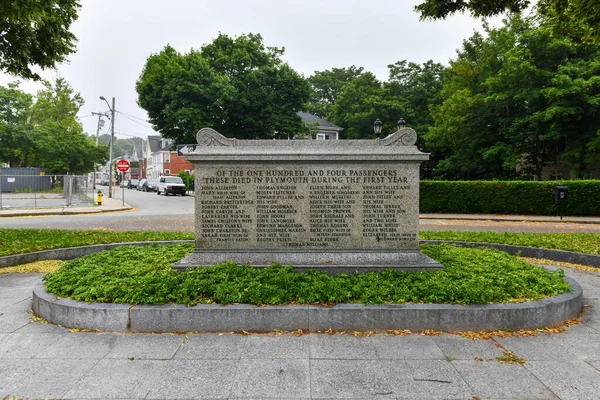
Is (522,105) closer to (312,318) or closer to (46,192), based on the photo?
(312,318)

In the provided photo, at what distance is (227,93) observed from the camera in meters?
31.5

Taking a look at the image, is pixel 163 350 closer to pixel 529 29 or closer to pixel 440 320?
pixel 440 320

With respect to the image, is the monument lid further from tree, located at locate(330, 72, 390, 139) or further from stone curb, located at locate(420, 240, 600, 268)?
tree, located at locate(330, 72, 390, 139)

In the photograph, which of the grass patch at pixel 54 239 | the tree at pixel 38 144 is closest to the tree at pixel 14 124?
the tree at pixel 38 144

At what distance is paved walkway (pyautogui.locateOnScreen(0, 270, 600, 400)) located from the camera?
3.21m

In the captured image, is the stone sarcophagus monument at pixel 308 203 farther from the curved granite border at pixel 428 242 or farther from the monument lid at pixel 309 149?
the curved granite border at pixel 428 242

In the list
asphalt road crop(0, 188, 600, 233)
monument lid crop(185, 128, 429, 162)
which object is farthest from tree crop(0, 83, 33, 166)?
monument lid crop(185, 128, 429, 162)

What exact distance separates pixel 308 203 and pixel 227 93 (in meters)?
27.4

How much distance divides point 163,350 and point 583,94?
28.1 m

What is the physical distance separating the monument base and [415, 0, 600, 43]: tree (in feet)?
25.0

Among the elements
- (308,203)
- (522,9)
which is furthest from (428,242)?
(522,9)

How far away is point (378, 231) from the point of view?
6.41 m

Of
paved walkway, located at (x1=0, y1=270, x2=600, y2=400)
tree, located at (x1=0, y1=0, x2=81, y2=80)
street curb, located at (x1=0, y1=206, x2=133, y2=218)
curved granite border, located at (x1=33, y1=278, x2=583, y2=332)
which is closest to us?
paved walkway, located at (x1=0, y1=270, x2=600, y2=400)

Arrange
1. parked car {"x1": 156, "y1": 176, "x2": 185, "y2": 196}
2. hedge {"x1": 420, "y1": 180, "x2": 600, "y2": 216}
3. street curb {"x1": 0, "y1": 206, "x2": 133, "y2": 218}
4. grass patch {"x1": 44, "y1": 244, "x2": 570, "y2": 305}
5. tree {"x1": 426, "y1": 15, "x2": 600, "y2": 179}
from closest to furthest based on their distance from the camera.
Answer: grass patch {"x1": 44, "y1": 244, "x2": 570, "y2": 305}, hedge {"x1": 420, "y1": 180, "x2": 600, "y2": 216}, street curb {"x1": 0, "y1": 206, "x2": 133, "y2": 218}, tree {"x1": 426, "y1": 15, "x2": 600, "y2": 179}, parked car {"x1": 156, "y1": 176, "x2": 185, "y2": 196}
